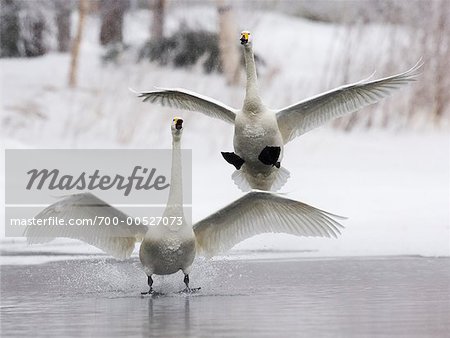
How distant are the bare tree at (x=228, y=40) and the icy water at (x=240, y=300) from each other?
12.8 meters

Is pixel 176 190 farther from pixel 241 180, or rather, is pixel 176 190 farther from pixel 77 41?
pixel 77 41

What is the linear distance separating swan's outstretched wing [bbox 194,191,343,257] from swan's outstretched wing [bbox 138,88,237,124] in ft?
4.53

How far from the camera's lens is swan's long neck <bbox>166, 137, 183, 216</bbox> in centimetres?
890

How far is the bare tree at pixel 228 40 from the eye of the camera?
77.4 feet

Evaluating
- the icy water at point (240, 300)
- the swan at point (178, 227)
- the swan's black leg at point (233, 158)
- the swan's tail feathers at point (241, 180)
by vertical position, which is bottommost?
the icy water at point (240, 300)

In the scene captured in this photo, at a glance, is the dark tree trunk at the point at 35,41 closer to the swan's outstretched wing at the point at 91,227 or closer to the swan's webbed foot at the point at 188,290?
the swan's outstretched wing at the point at 91,227

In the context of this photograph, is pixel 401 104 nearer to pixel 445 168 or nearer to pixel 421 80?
pixel 421 80

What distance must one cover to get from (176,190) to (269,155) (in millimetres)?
1198

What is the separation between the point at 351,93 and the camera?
428 inches

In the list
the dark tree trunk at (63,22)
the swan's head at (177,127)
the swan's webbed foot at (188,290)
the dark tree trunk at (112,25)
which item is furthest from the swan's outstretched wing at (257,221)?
the dark tree trunk at (112,25)

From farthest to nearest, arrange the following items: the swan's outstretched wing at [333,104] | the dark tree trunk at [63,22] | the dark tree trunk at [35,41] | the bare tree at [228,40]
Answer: the dark tree trunk at [35,41]
the dark tree trunk at [63,22]
the bare tree at [228,40]
the swan's outstretched wing at [333,104]

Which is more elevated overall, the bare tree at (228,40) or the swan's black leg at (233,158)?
the bare tree at (228,40)

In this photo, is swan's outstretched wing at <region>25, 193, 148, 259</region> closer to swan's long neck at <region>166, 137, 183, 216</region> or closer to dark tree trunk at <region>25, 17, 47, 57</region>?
swan's long neck at <region>166, 137, 183, 216</region>

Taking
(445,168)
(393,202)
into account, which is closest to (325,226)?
(393,202)
